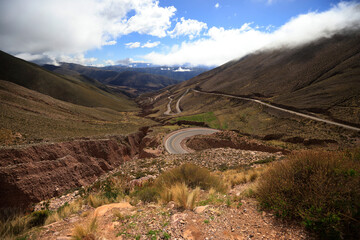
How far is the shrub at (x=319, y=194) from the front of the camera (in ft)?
10.9

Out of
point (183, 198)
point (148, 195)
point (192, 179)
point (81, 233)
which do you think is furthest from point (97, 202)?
point (192, 179)

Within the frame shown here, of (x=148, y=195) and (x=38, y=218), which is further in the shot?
(x=148, y=195)

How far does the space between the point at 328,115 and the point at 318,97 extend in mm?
10660

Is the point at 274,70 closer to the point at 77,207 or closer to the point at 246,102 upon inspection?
the point at 246,102

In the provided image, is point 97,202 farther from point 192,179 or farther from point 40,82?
point 40,82

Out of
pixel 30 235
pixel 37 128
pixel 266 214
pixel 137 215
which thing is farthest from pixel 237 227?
pixel 37 128

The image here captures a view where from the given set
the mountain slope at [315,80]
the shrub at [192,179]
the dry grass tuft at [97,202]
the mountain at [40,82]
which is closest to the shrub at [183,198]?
the shrub at [192,179]

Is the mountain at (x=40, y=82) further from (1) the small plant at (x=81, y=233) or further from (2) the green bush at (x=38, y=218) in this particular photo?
(1) the small plant at (x=81, y=233)

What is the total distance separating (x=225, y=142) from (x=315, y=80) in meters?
52.2

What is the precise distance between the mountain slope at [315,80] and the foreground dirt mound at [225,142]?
21210mm

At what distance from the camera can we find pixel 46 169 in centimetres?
1444

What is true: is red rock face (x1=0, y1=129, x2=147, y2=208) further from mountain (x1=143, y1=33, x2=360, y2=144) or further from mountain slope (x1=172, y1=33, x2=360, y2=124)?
mountain slope (x1=172, y1=33, x2=360, y2=124)

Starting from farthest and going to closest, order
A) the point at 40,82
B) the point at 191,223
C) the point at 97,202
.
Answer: the point at 40,82
the point at 97,202
the point at 191,223

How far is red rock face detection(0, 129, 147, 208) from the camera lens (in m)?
12.0
